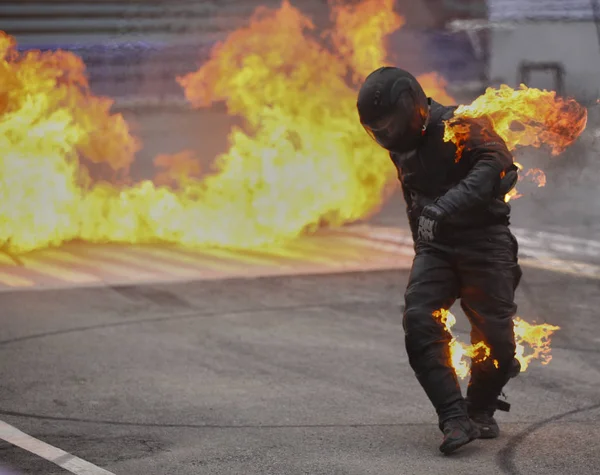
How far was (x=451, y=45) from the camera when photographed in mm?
21750

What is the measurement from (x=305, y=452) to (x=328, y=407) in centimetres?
98

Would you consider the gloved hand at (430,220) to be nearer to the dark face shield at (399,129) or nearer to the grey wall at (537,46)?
the dark face shield at (399,129)

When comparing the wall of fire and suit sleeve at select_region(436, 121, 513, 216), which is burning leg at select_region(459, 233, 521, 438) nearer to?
suit sleeve at select_region(436, 121, 513, 216)

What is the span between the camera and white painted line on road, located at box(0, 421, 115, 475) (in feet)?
16.6

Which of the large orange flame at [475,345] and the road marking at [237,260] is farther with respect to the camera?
the road marking at [237,260]

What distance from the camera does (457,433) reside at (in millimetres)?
5223

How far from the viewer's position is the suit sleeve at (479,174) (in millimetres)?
5184

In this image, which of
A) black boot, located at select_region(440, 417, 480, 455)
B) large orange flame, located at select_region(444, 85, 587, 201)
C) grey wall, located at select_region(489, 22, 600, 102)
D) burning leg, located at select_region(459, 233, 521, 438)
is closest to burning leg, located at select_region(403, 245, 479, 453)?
black boot, located at select_region(440, 417, 480, 455)

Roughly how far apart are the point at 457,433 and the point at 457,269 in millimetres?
779

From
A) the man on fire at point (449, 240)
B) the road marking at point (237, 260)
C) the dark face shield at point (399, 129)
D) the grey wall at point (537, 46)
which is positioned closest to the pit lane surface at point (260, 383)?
the man on fire at point (449, 240)

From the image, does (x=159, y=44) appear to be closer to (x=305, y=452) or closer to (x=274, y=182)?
(x=274, y=182)

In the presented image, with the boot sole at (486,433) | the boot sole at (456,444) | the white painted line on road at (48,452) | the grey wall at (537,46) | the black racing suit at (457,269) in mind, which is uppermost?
the grey wall at (537,46)

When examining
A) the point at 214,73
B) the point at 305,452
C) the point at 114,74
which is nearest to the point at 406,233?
the point at 214,73

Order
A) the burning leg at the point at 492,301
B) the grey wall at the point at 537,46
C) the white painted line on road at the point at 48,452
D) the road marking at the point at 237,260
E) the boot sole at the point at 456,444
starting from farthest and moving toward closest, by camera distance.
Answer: the grey wall at the point at 537,46 < the road marking at the point at 237,260 < the burning leg at the point at 492,301 < the boot sole at the point at 456,444 < the white painted line on road at the point at 48,452
